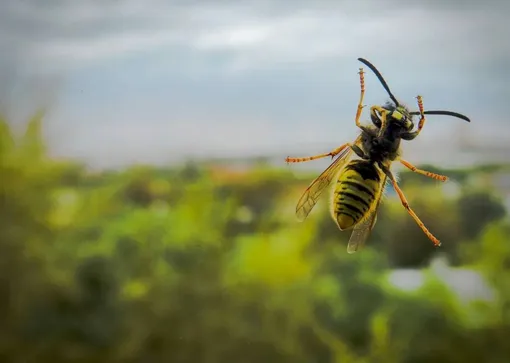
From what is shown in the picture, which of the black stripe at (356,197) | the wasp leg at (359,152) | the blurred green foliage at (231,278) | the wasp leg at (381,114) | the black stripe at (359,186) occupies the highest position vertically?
the wasp leg at (381,114)

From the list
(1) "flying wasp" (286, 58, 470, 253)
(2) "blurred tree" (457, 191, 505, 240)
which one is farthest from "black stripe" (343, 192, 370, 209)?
(2) "blurred tree" (457, 191, 505, 240)

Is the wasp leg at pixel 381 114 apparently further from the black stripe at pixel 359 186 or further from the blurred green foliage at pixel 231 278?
the blurred green foliage at pixel 231 278

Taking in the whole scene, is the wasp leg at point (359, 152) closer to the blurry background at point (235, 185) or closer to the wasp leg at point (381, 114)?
the wasp leg at point (381, 114)

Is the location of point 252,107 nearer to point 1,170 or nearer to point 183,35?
point 183,35

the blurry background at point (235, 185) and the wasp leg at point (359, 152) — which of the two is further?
the blurry background at point (235, 185)

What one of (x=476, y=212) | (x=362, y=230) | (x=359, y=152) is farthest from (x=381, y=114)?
(x=476, y=212)

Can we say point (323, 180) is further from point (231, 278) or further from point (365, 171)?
point (231, 278)

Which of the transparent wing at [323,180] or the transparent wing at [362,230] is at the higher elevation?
the transparent wing at [323,180]

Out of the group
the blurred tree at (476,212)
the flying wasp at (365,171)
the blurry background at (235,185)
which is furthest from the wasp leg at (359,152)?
the blurred tree at (476,212)
